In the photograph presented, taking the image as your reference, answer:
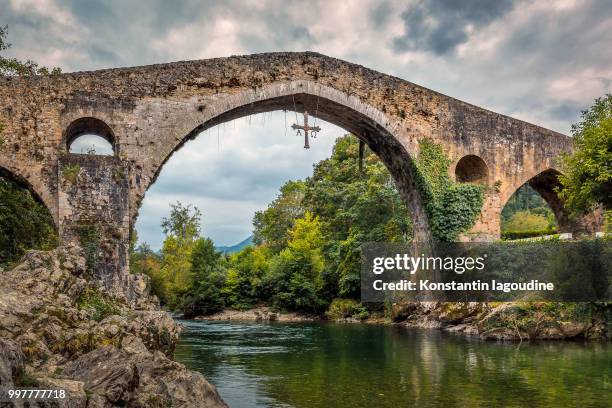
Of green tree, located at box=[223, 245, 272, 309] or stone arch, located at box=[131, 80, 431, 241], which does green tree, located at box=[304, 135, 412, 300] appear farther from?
stone arch, located at box=[131, 80, 431, 241]

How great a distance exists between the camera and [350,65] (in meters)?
17.7

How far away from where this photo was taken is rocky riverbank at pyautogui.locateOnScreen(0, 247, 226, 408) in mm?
5848

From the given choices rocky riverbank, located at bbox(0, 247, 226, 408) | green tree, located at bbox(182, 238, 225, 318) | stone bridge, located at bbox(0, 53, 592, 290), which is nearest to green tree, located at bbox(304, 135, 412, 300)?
stone bridge, located at bbox(0, 53, 592, 290)

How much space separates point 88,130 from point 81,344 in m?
8.68

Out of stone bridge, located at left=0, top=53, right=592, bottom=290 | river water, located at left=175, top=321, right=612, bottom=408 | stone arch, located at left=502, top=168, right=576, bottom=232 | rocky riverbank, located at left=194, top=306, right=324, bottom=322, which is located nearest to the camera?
river water, located at left=175, top=321, right=612, bottom=408

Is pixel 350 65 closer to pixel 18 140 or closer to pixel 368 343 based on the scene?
pixel 368 343

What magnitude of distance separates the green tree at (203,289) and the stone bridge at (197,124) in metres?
18.7

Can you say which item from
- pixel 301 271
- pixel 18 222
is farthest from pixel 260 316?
pixel 18 222

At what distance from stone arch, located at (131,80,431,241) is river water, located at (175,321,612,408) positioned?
15.2 feet

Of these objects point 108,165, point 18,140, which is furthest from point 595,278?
point 18,140

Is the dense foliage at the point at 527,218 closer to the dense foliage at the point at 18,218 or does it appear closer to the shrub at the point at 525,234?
the shrub at the point at 525,234

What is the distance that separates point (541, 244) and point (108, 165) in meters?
12.8

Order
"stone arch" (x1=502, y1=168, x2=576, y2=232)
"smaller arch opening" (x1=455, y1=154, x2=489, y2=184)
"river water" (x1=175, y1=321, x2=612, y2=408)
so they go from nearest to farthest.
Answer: "river water" (x1=175, y1=321, x2=612, y2=408), "smaller arch opening" (x1=455, y1=154, x2=489, y2=184), "stone arch" (x1=502, y1=168, x2=576, y2=232)

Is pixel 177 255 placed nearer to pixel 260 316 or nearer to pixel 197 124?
pixel 260 316
